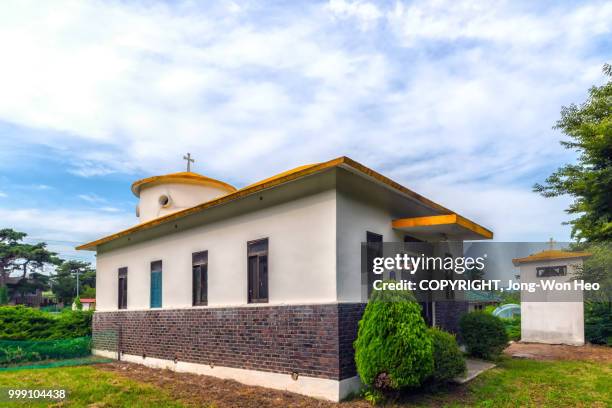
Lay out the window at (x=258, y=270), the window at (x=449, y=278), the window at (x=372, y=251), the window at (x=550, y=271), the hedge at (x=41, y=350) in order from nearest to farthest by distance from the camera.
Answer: the window at (x=372, y=251) < the window at (x=258, y=270) < the window at (x=449, y=278) < the hedge at (x=41, y=350) < the window at (x=550, y=271)

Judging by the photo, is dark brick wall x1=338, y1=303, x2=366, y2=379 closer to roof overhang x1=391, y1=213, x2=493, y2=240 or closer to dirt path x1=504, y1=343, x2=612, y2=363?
roof overhang x1=391, y1=213, x2=493, y2=240

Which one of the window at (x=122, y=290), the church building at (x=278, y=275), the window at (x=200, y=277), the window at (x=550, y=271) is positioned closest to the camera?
the church building at (x=278, y=275)

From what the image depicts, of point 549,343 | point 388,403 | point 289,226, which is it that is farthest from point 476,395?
point 549,343

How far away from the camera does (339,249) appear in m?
8.02

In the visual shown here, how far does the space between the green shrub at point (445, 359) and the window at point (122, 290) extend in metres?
10.00

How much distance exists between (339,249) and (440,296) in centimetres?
512

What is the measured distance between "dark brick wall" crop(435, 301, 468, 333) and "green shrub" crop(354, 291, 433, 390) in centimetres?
433

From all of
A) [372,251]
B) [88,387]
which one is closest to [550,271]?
[372,251]

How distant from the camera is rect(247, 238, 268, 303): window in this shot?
30.4 feet

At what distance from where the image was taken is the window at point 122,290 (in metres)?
14.5

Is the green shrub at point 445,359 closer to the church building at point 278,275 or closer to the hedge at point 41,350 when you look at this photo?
the church building at point 278,275

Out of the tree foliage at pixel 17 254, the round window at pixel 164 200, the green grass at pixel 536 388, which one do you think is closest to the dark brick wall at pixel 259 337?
the green grass at pixel 536 388

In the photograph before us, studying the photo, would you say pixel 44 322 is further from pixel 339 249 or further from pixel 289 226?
pixel 339 249

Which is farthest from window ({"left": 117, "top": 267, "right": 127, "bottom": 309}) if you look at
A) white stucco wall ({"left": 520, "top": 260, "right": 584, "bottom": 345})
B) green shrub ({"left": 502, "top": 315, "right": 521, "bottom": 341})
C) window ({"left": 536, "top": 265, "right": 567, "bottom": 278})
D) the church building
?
window ({"left": 536, "top": 265, "right": 567, "bottom": 278})
